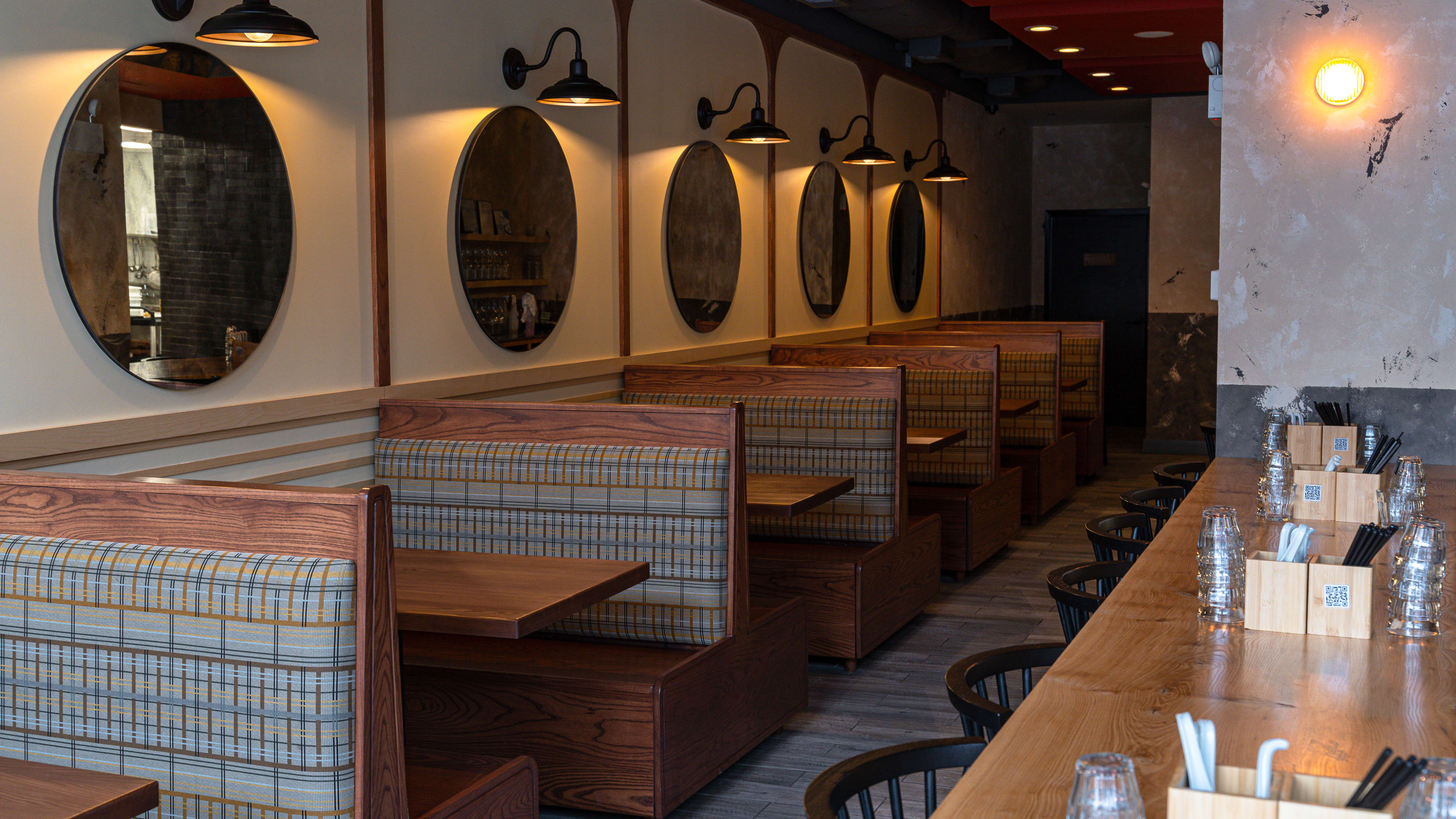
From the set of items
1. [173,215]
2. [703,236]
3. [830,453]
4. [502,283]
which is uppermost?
[703,236]

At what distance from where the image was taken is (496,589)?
2689 mm

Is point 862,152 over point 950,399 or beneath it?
over

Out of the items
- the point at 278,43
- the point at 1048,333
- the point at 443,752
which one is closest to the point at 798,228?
the point at 1048,333

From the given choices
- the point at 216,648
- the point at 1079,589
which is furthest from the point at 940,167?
the point at 216,648

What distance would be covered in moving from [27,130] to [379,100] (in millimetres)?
1266

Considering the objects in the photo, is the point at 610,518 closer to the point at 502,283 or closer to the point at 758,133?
the point at 502,283

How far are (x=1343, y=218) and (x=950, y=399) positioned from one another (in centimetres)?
261

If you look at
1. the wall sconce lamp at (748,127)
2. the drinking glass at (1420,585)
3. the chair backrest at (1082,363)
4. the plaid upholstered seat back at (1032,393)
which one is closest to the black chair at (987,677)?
the drinking glass at (1420,585)

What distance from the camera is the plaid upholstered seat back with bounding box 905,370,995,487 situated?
6.43 meters

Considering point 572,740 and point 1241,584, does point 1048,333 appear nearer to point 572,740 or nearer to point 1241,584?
point 572,740

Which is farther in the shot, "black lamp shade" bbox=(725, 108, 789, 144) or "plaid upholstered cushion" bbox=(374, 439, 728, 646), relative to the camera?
"black lamp shade" bbox=(725, 108, 789, 144)

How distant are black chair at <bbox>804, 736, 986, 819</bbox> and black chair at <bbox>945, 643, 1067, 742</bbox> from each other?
14 cm

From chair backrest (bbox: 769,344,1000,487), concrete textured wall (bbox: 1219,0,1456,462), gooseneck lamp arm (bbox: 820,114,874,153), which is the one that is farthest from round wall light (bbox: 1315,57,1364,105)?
gooseneck lamp arm (bbox: 820,114,874,153)

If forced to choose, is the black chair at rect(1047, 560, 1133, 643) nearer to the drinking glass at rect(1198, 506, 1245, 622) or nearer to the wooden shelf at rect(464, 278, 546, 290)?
the drinking glass at rect(1198, 506, 1245, 622)
